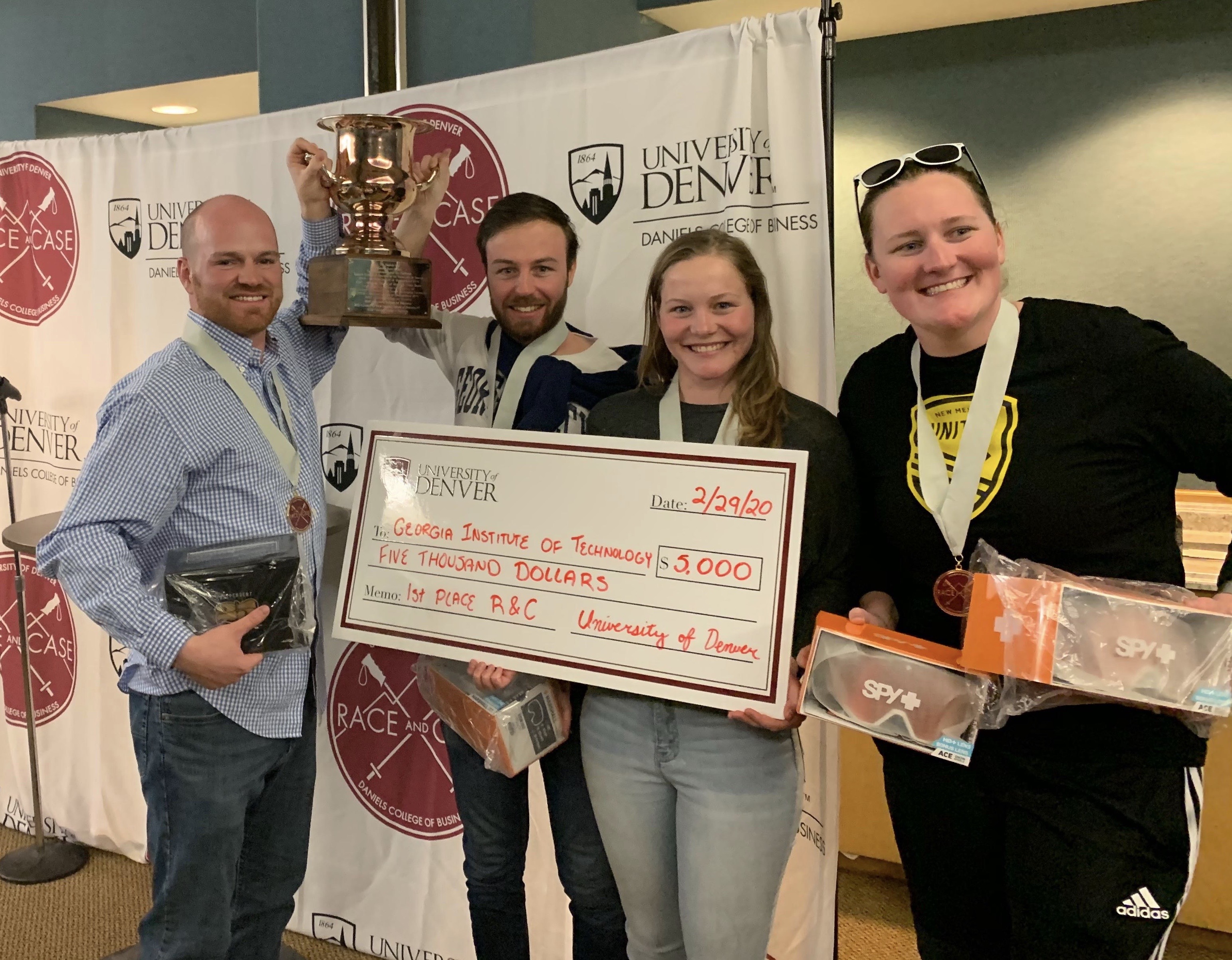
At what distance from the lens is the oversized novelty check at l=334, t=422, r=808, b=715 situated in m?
1.44

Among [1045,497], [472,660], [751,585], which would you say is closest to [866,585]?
[751,585]

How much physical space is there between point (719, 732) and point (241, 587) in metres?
0.82

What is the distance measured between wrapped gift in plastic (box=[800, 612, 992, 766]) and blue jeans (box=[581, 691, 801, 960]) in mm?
154

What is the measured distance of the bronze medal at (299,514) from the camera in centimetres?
174

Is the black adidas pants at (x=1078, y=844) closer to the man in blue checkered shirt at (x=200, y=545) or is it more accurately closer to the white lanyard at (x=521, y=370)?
the white lanyard at (x=521, y=370)

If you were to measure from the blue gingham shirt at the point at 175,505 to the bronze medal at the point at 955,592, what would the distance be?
1103mm

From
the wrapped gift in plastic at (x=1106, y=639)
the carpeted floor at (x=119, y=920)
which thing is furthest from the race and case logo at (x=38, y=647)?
the wrapped gift in plastic at (x=1106, y=639)

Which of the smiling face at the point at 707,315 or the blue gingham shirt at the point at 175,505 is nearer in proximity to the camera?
the smiling face at the point at 707,315

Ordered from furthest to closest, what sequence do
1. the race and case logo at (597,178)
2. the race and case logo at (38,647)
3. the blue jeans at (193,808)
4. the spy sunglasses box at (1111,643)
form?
1. the race and case logo at (38,647)
2. the race and case logo at (597,178)
3. the blue jeans at (193,808)
4. the spy sunglasses box at (1111,643)

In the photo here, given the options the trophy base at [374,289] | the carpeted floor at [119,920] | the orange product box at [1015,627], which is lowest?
the carpeted floor at [119,920]

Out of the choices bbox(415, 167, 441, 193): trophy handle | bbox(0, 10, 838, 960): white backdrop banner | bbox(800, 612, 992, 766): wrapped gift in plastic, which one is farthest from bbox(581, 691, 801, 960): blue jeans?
bbox(415, 167, 441, 193): trophy handle

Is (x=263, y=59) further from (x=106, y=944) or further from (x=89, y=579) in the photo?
(x=106, y=944)

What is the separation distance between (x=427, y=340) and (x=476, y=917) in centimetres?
110

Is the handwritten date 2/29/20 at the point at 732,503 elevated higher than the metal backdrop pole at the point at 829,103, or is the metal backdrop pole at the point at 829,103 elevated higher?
the metal backdrop pole at the point at 829,103
